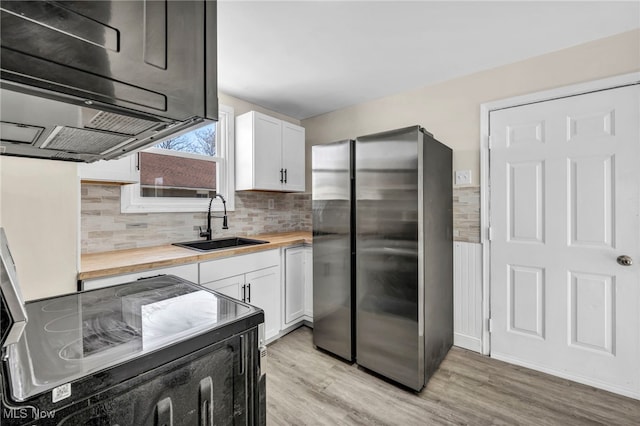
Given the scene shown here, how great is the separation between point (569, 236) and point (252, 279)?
98.0 inches

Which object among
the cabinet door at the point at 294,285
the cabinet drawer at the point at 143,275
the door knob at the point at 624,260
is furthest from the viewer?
the cabinet door at the point at 294,285

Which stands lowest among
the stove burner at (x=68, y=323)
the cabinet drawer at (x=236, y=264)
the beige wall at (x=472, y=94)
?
the cabinet drawer at (x=236, y=264)

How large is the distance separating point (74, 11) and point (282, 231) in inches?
126

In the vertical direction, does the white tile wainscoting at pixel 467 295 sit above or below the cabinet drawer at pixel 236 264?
below

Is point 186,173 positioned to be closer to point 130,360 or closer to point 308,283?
point 308,283

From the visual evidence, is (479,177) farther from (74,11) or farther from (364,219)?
(74,11)

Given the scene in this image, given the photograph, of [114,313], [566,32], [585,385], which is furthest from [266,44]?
[585,385]

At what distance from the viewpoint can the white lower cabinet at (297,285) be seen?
2.73 metres

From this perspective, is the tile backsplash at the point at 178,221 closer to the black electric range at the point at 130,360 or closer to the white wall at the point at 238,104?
the white wall at the point at 238,104

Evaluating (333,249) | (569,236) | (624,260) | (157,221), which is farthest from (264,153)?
(624,260)

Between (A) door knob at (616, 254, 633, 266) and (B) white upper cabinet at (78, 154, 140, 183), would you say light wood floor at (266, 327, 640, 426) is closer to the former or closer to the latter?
(A) door knob at (616, 254, 633, 266)

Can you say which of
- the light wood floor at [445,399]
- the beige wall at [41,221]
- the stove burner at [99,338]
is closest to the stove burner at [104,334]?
the stove burner at [99,338]

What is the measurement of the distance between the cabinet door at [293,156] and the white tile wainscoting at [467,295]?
1.83 meters

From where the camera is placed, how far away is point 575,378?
2.09 m
